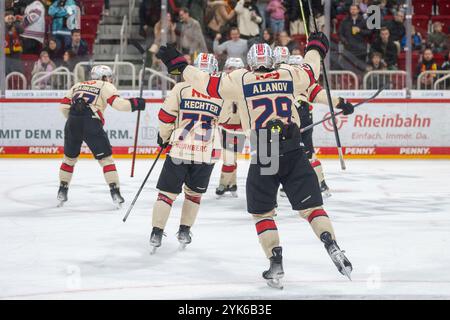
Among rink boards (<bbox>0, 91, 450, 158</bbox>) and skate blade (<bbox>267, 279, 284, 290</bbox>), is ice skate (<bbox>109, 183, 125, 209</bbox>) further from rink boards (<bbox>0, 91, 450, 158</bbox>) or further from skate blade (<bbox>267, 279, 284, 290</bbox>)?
rink boards (<bbox>0, 91, 450, 158</bbox>)

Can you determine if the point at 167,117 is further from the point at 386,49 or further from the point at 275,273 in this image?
the point at 386,49

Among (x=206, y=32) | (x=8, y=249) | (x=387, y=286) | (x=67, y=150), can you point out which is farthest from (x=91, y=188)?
(x=387, y=286)

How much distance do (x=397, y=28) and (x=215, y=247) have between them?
356 inches

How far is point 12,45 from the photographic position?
52.0 feet

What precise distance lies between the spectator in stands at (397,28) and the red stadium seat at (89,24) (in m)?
5.14

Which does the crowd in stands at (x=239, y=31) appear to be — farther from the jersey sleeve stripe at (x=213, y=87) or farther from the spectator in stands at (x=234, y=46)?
the jersey sleeve stripe at (x=213, y=87)

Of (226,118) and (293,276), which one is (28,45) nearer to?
(226,118)

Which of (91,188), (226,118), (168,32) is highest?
(168,32)

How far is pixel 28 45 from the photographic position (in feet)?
52.8

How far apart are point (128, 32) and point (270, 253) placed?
1126cm

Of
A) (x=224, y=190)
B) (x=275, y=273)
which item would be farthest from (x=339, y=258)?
(x=224, y=190)

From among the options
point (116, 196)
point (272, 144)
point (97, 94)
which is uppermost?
point (97, 94)

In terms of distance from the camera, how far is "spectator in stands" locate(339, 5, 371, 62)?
15.5 meters

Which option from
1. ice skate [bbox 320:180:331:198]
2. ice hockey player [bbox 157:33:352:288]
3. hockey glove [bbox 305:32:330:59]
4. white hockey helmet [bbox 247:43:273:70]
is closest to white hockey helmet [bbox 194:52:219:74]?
hockey glove [bbox 305:32:330:59]
